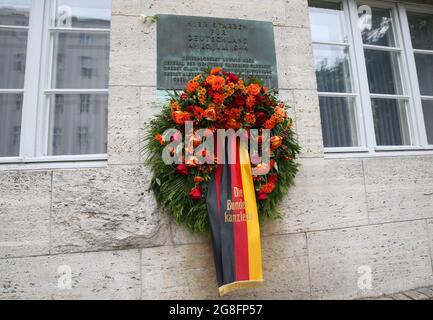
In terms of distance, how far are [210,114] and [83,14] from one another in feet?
6.07

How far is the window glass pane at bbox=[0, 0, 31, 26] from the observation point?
9.12 ft

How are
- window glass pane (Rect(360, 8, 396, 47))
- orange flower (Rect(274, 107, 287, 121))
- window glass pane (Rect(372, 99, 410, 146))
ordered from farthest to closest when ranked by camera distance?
window glass pane (Rect(360, 8, 396, 47)) < window glass pane (Rect(372, 99, 410, 146)) < orange flower (Rect(274, 107, 287, 121))

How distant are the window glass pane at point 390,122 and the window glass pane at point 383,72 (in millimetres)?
160

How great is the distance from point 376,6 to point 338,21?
24.1 inches

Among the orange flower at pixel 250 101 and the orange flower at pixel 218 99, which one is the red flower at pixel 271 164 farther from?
the orange flower at pixel 218 99

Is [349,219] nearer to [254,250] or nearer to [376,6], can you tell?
[254,250]

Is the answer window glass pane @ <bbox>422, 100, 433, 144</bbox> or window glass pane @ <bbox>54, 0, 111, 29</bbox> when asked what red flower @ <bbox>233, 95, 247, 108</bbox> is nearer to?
window glass pane @ <bbox>54, 0, 111, 29</bbox>

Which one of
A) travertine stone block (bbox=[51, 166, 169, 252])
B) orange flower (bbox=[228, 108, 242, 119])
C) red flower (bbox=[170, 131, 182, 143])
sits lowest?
travertine stone block (bbox=[51, 166, 169, 252])

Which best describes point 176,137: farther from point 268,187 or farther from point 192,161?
point 268,187

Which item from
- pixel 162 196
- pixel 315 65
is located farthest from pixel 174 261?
pixel 315 65

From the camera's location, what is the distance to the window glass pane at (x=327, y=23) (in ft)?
11.0

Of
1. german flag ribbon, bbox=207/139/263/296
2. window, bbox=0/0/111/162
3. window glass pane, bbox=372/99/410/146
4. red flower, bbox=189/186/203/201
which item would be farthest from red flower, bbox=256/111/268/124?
window glass pane, bbox=372/99/410/146

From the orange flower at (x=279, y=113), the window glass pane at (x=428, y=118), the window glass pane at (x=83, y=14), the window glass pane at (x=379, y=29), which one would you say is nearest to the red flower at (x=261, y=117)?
the orange flower at (x=279, y=113)

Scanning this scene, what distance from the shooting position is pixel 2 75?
2707 mm
